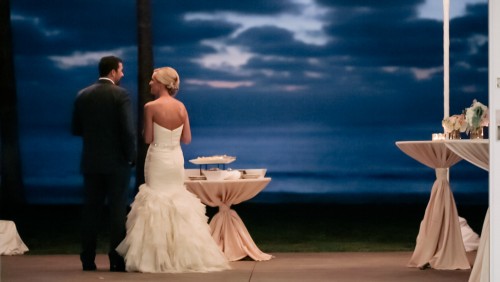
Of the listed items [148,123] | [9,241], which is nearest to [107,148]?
[148,123]

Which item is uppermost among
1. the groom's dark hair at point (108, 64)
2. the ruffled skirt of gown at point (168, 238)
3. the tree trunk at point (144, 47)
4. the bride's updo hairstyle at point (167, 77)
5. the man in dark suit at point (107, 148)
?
the tree trunk at point (144, 47)

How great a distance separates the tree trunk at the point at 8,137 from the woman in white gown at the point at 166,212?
7835 mm

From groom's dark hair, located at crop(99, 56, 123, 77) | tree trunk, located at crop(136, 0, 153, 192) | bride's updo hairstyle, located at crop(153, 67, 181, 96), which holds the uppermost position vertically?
tree trunk, located at crop(136, 0, 153, 192)

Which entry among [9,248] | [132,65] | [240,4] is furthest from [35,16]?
[9,248]

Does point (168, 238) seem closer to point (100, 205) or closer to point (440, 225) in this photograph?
point (100, 205)

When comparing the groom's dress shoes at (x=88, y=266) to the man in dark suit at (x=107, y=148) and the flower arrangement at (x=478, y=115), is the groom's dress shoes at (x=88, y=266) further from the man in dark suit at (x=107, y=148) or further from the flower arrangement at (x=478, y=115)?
the flower arrangement at (x=478, y=115)

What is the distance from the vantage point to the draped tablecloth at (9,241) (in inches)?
394

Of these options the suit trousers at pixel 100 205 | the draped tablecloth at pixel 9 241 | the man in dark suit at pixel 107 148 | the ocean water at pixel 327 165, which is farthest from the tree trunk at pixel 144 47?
the ocean water at pixel 327 165

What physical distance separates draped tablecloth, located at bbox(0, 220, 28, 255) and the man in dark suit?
1885mm

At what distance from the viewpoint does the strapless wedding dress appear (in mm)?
8266

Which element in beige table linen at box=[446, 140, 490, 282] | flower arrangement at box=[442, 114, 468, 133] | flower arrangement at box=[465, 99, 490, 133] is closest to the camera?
beige table linen at box=[446, 140, 490, 282]

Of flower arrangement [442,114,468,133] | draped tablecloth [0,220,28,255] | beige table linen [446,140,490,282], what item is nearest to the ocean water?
draped tablecloth [0,220,28,255]

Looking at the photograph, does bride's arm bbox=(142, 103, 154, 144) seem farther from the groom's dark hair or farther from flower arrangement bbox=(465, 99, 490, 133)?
flower arrangement bbox=(465, 99, 490, 133)

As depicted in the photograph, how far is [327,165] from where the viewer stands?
59.6ft
